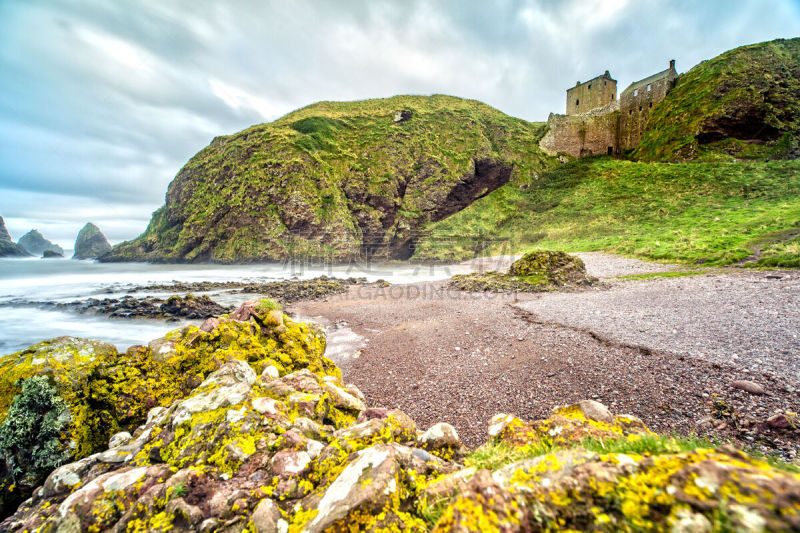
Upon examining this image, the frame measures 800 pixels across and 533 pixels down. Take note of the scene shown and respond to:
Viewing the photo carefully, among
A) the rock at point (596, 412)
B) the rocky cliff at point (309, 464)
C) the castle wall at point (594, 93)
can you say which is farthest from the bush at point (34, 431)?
the castle wall at point (594, 93)

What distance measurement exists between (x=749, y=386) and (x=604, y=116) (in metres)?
66.7

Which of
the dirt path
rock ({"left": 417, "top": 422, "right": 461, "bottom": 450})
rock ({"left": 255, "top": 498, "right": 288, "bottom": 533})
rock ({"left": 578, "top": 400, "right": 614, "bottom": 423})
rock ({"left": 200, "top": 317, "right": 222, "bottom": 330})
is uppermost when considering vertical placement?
rock ({"left": 200, "top": 317, "right": 222, "bottom": 330})

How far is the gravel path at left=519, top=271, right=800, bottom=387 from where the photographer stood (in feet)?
18.4

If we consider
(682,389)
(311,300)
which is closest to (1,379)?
(682,389)

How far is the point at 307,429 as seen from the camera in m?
3.42

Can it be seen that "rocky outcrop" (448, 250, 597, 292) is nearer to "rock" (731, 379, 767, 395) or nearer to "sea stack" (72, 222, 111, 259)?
"rock" (731, 379, 767, 395)

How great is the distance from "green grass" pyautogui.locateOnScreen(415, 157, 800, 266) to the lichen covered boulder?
19639 millimetres

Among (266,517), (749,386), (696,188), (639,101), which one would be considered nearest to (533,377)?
(749,386)

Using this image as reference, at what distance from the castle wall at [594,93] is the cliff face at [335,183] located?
11.1m

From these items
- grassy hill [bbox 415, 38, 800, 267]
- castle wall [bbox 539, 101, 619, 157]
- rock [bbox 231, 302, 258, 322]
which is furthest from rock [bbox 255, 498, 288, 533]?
castle wall [bbox 539, 101, 619, 157]

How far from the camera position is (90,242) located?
148 metres

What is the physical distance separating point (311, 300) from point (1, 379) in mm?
15945

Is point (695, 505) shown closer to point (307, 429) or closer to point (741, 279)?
point (307, 429)

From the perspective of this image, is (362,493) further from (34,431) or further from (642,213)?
(642,213)
